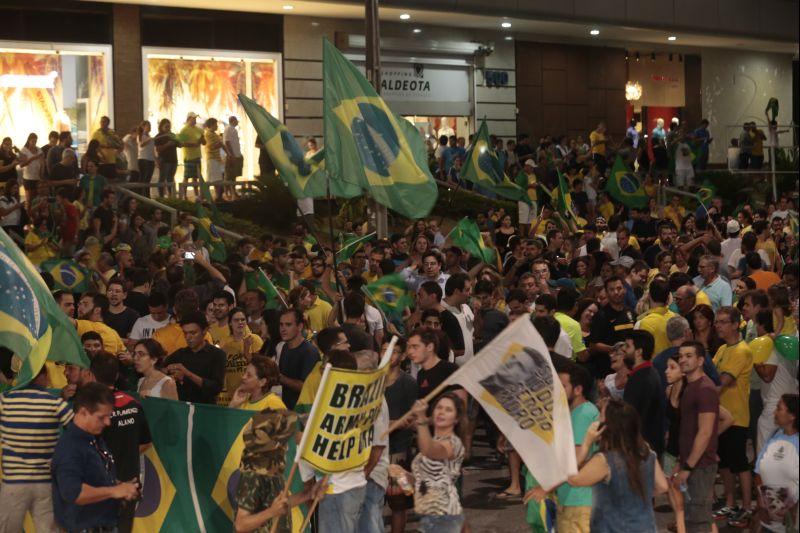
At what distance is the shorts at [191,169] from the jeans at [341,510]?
18.6m

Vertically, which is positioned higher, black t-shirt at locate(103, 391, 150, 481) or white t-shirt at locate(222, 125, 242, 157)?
white t-shirt at locate(222, 125, 242, 157)

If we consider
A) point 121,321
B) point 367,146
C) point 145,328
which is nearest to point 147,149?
point 121,321

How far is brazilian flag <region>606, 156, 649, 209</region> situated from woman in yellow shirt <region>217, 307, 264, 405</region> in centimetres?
1354

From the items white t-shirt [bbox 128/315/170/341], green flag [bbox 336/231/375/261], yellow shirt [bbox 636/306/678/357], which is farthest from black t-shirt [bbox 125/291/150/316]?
yellow shirt [bbox 636/306/678/357]

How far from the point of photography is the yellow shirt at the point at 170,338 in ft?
36.3

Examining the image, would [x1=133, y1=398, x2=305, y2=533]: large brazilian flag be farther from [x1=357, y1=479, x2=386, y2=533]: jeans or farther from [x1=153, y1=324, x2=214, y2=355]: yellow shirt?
[x1=153, y1=324, x2=214, y2=355]: yellow shirt

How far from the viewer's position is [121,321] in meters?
12.4

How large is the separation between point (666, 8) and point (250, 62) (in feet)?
43.4

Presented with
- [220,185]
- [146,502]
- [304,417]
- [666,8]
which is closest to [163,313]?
[146,502]

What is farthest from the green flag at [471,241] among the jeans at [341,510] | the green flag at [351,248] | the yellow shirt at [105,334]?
the jeans at [341,510]

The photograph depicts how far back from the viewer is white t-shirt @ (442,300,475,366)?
11711 millimetres

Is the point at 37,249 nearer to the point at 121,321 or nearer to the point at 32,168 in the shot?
the point at 32,168

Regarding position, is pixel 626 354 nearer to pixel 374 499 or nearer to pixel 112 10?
pixel 374 499

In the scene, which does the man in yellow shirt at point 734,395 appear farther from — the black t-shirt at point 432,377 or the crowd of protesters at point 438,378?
the black t-shirt at point 432,377
